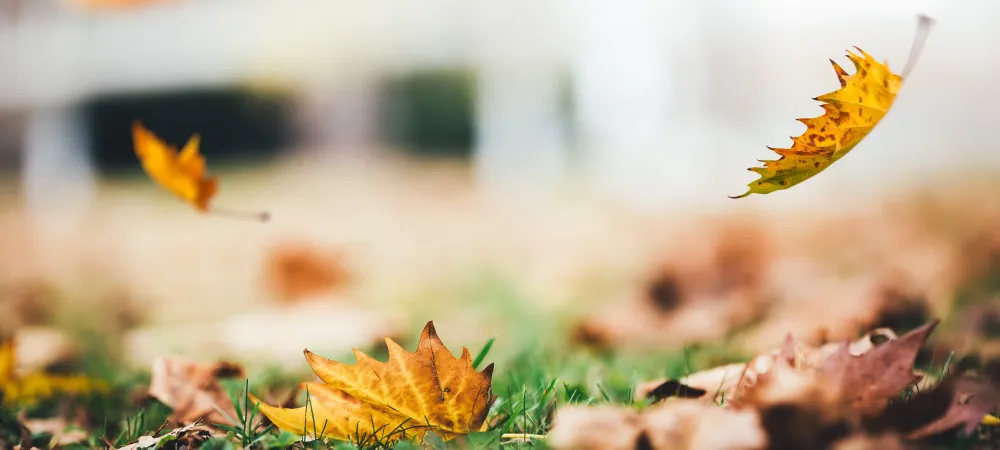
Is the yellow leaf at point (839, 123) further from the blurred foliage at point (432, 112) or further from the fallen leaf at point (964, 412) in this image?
the blurred foliage at point (432, 112)

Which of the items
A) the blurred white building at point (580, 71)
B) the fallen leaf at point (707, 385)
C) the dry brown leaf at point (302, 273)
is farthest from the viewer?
the blurred white building at point (580, 71)

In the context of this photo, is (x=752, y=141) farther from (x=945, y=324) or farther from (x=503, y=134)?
(x=945, y=324)

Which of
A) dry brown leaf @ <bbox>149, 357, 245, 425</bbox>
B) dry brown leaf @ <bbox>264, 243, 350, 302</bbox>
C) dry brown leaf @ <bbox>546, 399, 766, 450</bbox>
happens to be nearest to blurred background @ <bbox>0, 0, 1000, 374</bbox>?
dry brown leaf @ <bbox>264, 243, 350, 302</bbox>

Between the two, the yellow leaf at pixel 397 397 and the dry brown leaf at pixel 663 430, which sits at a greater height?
the dry brown leaf at pixel 663 430

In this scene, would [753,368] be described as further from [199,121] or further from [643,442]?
[199,121]

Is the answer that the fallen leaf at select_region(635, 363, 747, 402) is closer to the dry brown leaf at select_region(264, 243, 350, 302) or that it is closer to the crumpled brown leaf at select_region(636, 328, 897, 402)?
the crumpled brown leaf at select_region(636, 328, 897, 402)

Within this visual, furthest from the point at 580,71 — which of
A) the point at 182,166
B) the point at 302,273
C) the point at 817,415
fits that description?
the point at 817,415

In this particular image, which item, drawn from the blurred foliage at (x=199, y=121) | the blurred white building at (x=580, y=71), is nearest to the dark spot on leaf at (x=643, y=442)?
the blurred white building at (x=580, y=71)
